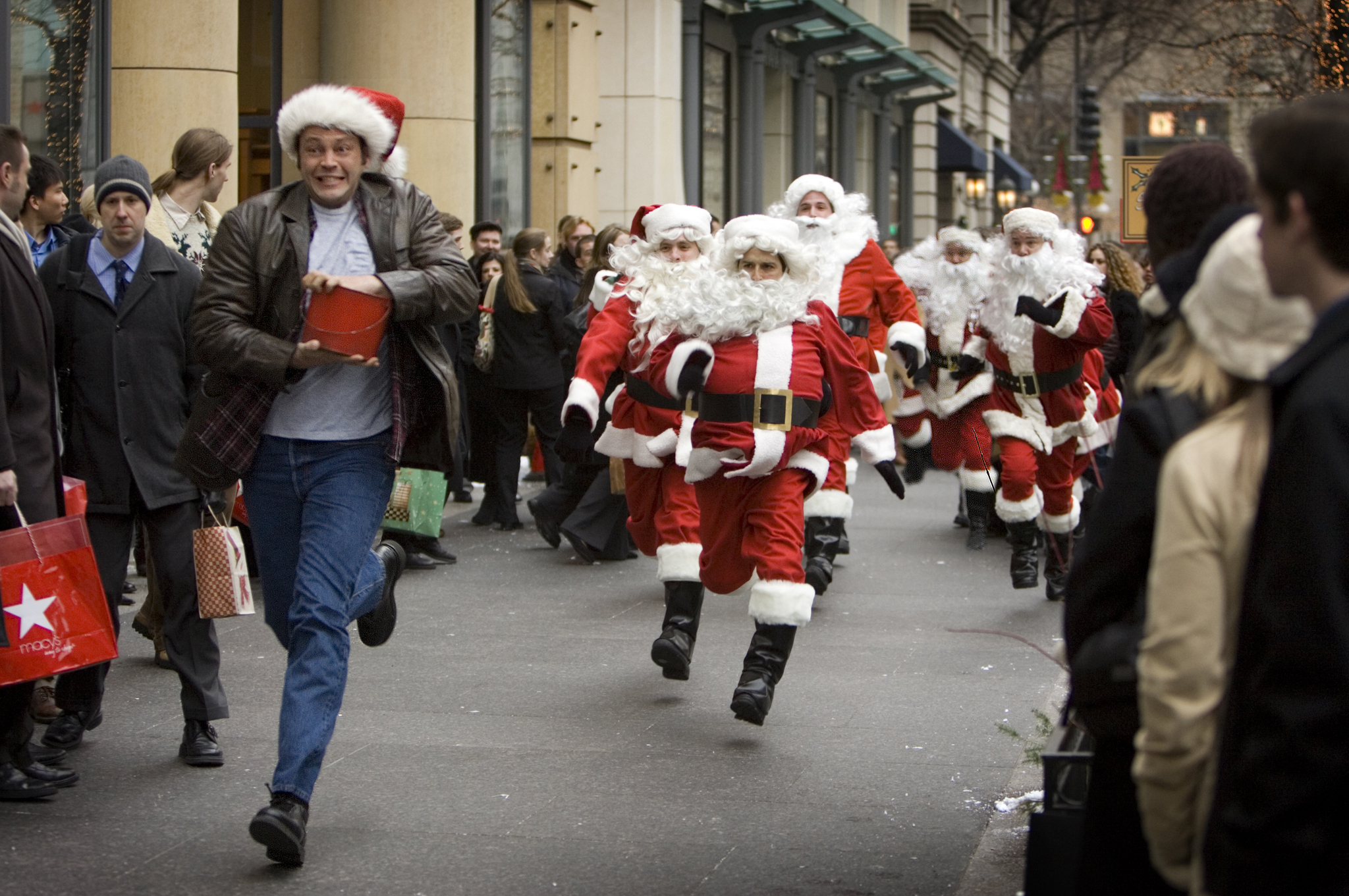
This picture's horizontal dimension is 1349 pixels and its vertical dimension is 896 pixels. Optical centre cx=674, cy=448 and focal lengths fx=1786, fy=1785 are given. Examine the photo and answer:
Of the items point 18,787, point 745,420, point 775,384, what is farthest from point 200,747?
point 775,384

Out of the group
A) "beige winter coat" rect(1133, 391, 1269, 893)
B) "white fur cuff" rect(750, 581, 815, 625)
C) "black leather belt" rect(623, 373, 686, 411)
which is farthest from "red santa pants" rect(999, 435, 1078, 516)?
"beige winter coat" rect(1133, 391, 1269, 893)

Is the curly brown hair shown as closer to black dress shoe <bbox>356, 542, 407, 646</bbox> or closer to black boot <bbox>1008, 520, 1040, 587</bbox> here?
black boot <bbox>1008, 520, 1040, 587</bbox>

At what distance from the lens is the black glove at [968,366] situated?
35.3ft

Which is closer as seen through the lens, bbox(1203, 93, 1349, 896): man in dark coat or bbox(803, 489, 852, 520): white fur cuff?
bbox(1203, 93, 1349, 896): man in dark coat

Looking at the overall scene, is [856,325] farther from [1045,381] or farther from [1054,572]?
[1054,572]

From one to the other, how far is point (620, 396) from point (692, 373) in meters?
1.52

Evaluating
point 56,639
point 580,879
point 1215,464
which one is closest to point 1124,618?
point 1215,464

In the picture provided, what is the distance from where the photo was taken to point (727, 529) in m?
6.65

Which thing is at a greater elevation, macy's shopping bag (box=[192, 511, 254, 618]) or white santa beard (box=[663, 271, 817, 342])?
white santa beard (box=[663, 271, 817, 342])

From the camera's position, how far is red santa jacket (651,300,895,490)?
6.50 metres

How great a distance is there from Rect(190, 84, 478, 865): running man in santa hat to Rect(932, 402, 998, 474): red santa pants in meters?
6.17

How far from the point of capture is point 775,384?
661cm

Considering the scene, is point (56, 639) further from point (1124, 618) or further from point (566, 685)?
point (1124, 618)

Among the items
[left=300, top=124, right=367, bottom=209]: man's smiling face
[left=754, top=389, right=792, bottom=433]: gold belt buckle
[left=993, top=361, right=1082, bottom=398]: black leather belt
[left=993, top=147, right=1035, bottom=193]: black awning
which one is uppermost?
[left=993, top=147, right=1035, bottom=193]: black awning
